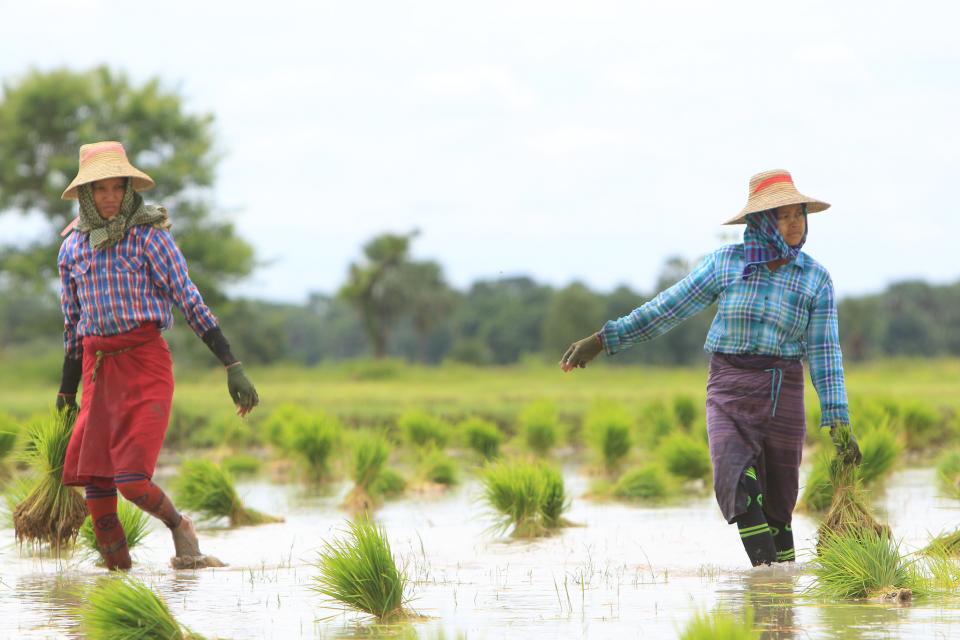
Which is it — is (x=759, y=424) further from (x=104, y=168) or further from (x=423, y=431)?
(x=423, y=431)

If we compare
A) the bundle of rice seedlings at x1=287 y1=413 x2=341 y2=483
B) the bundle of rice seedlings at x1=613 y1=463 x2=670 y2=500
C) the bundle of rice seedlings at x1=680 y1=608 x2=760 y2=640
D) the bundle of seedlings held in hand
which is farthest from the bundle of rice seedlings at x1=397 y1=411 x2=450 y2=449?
the bundle of rice seedlings at x1=680 y1=608 x2=760 y2=640

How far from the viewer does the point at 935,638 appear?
16.7 feet

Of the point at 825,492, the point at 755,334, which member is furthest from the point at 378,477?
the point at 755,334

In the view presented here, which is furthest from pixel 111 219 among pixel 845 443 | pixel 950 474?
pixel 950 474

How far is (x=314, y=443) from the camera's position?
13.6 m

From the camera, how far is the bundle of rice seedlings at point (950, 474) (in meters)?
11.3

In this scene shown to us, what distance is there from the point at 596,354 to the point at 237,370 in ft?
6.05

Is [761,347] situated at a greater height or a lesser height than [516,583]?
greater

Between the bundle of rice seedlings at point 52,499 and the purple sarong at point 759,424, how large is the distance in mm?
3506

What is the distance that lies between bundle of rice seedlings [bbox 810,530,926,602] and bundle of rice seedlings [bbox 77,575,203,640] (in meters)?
2.79

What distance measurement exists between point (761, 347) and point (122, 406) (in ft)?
10.6

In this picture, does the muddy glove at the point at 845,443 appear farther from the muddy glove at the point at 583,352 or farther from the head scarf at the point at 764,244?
the muddy glove at the point at 583,352

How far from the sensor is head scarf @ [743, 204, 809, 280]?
706 centimetres

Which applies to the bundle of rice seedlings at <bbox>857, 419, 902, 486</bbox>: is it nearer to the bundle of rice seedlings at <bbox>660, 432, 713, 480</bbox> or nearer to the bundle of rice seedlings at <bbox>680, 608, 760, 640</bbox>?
the bundle of rice seedlings at <bbox>660, 432, 713, 480</bbox>
